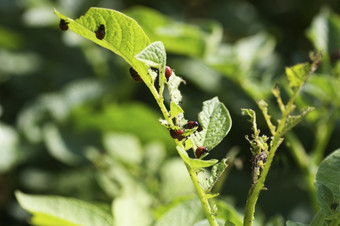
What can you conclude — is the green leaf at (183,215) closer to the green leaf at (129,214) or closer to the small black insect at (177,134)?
the green leaf at (129,214)

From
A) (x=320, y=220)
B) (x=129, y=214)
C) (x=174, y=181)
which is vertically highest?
(x=320, y=220)

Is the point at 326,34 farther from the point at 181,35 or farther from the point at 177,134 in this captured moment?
the point at 177,134

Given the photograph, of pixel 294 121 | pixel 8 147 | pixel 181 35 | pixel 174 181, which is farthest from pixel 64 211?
pixel 8 147

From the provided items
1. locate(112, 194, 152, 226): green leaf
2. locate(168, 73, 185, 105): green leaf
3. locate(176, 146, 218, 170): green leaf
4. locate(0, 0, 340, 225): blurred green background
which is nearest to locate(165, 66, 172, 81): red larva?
locate(168, 73, 185, 105): green leaf

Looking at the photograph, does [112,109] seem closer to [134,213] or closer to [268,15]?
[134,213]

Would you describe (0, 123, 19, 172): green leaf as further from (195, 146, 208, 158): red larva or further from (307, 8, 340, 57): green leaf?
(195, 146, 208, 158): red larva
